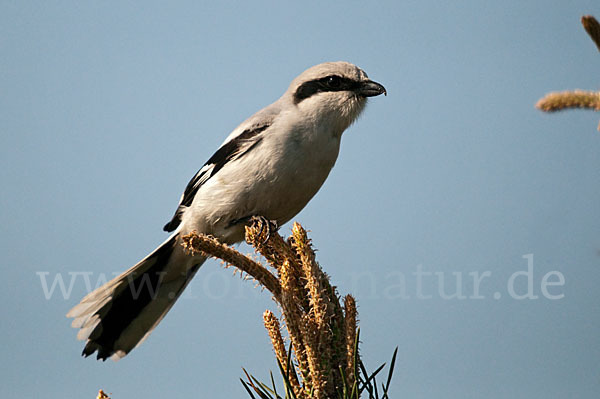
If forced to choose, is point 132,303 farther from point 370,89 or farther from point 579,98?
point 579,98

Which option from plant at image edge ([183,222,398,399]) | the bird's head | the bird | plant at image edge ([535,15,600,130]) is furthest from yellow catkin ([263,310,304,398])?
the bird's head

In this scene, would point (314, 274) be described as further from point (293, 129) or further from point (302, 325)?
point (293, 129)

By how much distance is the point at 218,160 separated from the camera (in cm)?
384

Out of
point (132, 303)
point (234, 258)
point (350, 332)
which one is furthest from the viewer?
point (132, 303)

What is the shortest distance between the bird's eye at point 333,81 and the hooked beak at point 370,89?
0.45ft

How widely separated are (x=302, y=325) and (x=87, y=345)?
206 centimetres

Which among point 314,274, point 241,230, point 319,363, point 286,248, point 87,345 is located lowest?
point 319,363

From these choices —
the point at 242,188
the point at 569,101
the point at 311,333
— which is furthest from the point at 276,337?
the point at 242,188

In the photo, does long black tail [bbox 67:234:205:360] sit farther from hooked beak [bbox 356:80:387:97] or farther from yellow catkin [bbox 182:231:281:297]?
yellow catkin [bbox 182:231:281:297]

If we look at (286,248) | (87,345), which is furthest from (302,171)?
(87,345)

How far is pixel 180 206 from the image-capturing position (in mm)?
4004

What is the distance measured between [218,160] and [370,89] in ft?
3.50

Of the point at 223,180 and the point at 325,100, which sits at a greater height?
the point at 325,100

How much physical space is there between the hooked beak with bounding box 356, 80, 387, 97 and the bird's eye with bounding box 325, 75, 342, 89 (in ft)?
0.45
